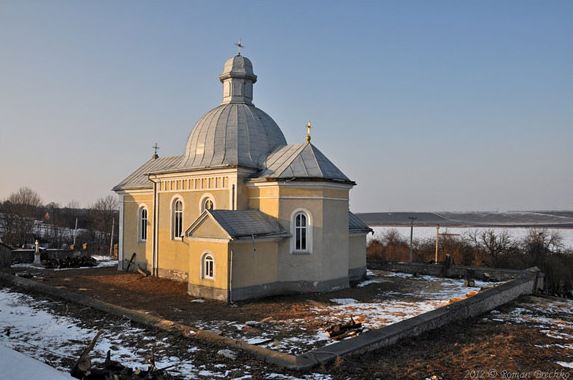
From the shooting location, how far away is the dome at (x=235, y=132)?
65.8 ft

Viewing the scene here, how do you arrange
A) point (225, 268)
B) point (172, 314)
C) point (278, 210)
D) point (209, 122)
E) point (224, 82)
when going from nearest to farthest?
1. point (172, 314)
2. point (225, 268)
3. point (278, 210)
4. point (209, 122)
5. point (224, 82)

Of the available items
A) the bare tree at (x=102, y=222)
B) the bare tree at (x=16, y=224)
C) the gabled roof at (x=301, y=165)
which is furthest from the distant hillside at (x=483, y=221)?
the gabled roof at (x=301, y=165)

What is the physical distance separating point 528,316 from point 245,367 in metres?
10.6

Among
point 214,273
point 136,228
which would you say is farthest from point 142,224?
point 214,273

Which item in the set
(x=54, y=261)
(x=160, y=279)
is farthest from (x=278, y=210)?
(x=54, y=261)

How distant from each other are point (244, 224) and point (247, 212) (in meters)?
1.02

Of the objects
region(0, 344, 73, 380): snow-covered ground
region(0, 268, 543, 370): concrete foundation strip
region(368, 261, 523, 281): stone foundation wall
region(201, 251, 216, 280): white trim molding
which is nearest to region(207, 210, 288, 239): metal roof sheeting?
region(201, 251, 216, 280): white trim molding

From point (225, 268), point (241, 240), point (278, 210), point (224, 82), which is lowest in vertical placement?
point (225, 268)

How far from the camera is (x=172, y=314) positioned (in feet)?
46.2

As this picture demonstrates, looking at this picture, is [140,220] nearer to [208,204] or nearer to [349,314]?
[208,204]

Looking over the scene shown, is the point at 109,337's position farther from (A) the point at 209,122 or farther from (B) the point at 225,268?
(A) the point at 209,122

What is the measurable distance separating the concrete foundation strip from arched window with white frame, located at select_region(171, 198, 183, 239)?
6.09 meters

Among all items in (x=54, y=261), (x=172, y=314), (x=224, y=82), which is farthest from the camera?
(x=54, y=261)

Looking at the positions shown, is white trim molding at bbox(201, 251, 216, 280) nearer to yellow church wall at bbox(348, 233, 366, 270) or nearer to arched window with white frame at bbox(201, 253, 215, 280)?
arched window with white frame at bbox(201, 253, 215, 280)
